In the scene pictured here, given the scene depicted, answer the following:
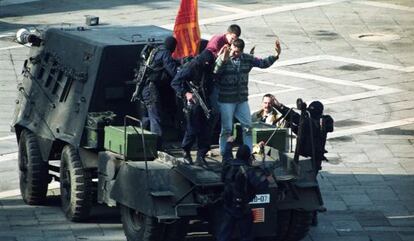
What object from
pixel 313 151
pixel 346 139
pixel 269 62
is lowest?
pixel 346 139

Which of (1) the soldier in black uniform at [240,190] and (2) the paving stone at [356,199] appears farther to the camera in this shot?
(2) the paving stone at [356,199]

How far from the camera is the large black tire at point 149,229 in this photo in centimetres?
1956

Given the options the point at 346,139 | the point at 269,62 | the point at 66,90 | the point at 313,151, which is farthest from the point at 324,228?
the point at 346,139

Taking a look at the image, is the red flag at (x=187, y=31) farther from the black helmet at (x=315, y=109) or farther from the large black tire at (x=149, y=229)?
the large black tire at (x=149, y=229)

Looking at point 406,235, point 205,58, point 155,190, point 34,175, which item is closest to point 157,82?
point 205,58

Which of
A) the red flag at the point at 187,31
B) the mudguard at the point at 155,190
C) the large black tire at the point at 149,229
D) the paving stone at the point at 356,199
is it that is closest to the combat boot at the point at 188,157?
the mudguard at the point at 155,190

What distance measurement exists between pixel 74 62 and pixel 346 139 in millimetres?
7578

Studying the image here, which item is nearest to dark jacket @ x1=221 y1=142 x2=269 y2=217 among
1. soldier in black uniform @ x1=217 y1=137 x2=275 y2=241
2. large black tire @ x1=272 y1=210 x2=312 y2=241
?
soldier in black uniform @ x1=217 y1=137 x2=275 y2=241

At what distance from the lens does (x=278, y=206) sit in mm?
19938

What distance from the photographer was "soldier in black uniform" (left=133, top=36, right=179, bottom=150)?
67.9ft

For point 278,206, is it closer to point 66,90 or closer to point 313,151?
point 313,151

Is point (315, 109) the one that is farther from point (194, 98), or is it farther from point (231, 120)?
point (194, 98)

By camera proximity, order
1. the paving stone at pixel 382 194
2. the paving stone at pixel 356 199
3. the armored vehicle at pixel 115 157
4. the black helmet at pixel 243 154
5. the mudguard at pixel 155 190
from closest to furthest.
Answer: the black helmet at pixel 243 154 → the mudguard at pixel 155 190 → the armored vehicle at pixel 115 157 → the paving stone at pixel 356 199 → the paving stone at pixel 382 194

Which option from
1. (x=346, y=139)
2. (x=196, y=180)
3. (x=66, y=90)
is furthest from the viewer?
(x=346, y=139)
